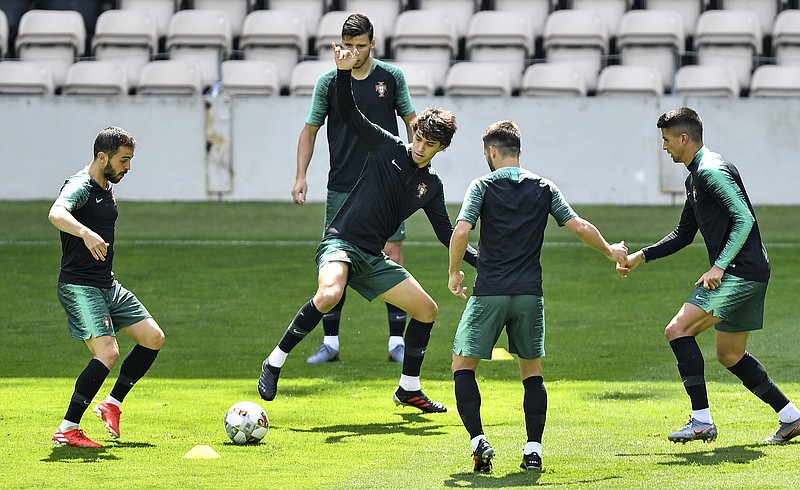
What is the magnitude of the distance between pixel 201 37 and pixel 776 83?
8771 millimetres

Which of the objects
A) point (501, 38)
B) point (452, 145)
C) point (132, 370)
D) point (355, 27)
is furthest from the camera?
point (501, 38)

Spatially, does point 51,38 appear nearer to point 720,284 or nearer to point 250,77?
point 250,77

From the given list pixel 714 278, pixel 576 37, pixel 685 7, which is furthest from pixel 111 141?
pixel 685 7

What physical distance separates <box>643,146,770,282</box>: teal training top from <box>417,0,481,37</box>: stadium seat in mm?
14531

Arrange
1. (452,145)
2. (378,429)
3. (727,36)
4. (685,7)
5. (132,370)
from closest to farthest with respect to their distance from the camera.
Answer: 1. (132,370)
2. (378,429)
3. (452,145)
4. (727,36)
5. (685,7)

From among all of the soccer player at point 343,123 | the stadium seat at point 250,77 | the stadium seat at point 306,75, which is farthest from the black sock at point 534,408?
the stadium seat at point 250,77

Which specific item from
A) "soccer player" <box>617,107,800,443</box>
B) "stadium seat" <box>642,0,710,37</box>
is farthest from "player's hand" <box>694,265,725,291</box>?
"stadium seat" <box>642,0,710,37</box>

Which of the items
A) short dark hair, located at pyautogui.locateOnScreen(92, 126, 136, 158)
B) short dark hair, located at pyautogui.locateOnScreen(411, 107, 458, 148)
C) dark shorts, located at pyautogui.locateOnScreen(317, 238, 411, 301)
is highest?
short dark hair, located at pyautogui.locateOnScreen(411, 107, 458, 148)

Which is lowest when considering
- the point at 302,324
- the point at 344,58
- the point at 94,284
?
the point at 302,324

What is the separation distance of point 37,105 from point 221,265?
5924 millimetres

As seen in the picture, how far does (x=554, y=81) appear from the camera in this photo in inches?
740

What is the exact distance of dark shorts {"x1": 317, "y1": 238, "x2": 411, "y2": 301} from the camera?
7477 mm

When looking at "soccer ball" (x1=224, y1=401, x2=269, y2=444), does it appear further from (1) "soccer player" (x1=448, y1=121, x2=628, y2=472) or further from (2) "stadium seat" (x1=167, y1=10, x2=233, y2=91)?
(2) "stadium seat" (x1=167, y1=10, x2=233, y2=91)

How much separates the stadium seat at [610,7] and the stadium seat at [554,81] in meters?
2.01
